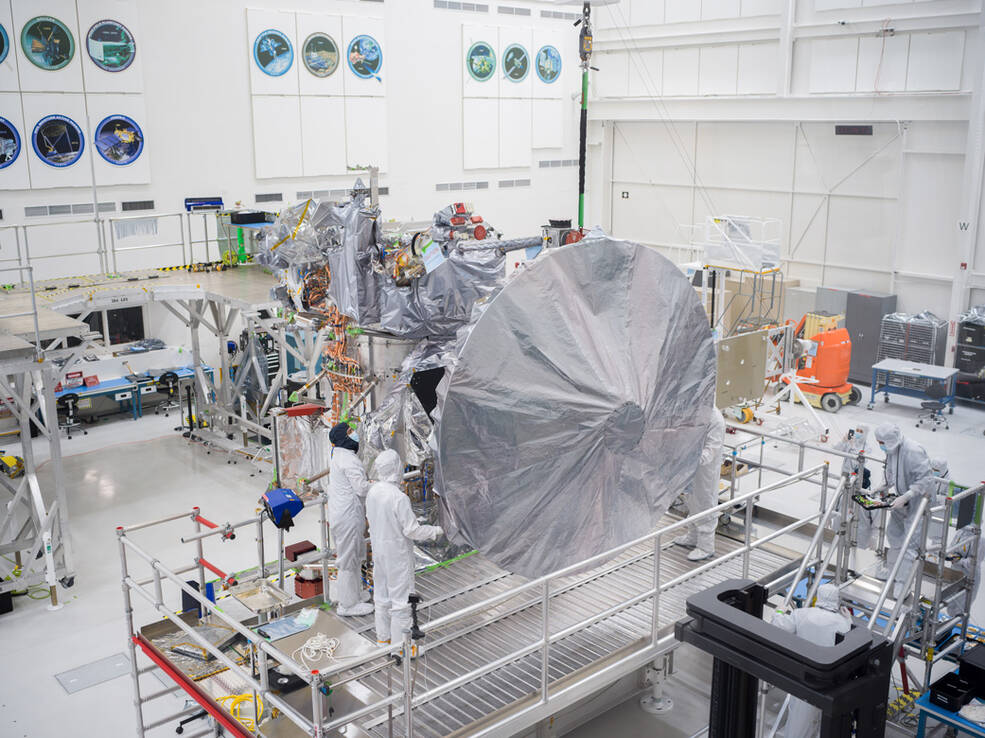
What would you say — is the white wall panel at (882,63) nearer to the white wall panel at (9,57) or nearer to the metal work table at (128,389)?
the metal work table at (128,389)

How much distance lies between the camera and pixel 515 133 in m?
21.3

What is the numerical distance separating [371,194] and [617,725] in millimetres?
4948

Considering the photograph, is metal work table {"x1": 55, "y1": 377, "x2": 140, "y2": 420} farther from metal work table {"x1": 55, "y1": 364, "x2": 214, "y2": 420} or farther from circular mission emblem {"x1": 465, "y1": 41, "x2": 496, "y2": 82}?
circular mission emblem {"x1": 465, "y1": 41, "x2": 496, "y2": 82}

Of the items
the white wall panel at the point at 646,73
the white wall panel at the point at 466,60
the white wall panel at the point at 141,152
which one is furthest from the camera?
the white wall panel at the point at 646,73

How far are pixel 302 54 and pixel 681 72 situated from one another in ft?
28.9

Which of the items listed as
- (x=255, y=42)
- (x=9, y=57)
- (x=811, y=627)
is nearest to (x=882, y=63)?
(x=255, y=42)

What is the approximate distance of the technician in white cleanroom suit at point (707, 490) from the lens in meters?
8.55

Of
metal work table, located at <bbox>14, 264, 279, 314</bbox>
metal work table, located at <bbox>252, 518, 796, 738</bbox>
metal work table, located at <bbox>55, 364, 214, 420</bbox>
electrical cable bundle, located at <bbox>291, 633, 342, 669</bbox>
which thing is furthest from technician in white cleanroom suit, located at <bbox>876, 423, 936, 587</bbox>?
metal work table, located at <bbox>55, 364, 214, 420</bbox>

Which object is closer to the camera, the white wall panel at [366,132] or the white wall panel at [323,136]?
the white wall panel at [323,136]

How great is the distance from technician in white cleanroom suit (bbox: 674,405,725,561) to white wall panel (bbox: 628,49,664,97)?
14973 millimetres

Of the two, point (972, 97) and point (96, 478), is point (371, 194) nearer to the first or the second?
point (96, 478)

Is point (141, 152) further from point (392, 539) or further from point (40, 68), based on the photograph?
point (392, 539)

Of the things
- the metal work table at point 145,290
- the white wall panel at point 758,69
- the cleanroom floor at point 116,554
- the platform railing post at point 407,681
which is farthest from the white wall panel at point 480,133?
the platform railing post at point 407,681

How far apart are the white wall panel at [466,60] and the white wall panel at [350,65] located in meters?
2.07
